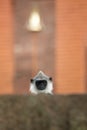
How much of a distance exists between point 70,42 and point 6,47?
1.04 meters

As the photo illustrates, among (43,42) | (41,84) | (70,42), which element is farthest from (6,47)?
(41,84)

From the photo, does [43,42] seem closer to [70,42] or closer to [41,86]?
[70,42]

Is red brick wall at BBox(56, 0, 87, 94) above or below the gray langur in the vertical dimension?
above

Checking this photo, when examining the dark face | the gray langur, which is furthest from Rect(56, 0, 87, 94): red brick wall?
the dark face

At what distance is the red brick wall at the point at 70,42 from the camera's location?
9047 millimetres

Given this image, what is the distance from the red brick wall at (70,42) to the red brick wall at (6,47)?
→ 763 millimetres

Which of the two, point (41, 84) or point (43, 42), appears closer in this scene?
point (41, 84)

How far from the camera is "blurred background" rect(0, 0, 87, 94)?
9055 mm

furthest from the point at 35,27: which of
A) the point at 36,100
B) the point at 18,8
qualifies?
the point at 36,100

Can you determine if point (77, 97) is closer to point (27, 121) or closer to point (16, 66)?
point (27, 121)

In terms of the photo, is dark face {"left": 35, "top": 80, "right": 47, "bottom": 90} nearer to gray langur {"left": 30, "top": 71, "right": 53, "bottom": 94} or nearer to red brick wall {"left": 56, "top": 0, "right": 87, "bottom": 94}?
gray langur {"left": 30, "top": 71, "right": 53, "bottom": 94}

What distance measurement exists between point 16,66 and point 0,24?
2.41 ft

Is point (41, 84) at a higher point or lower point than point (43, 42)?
lower

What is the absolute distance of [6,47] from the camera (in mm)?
9195
